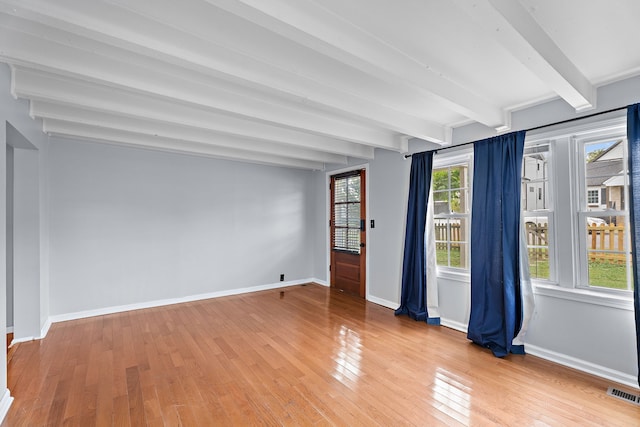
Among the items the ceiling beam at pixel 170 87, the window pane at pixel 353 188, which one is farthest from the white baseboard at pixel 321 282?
the ceiling beam at pixel 170 87

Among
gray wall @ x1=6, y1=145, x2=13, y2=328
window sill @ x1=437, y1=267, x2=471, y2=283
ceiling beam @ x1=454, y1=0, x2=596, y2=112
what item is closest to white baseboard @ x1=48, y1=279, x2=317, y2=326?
gray wall @ x1=6, y1=145, x2=13, y2=328

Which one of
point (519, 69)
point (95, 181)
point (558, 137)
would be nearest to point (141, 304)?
point (95, 181)

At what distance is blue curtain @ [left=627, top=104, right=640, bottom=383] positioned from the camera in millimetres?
2264

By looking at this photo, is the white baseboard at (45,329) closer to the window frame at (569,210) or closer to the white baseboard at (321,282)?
the white baseboard at (321,282)

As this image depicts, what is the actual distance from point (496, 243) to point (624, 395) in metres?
1.44

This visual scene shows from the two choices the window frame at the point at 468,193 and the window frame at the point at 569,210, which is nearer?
the window frame at the point at 569,210

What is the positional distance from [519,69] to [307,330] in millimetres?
3285

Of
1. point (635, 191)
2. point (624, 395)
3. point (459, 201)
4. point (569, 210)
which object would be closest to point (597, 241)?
point (569, 210)

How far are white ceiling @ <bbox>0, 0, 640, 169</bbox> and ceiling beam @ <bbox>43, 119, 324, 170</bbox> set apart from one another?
1.94 feet

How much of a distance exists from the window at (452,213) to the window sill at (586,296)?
2.72ft

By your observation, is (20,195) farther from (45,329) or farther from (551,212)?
(551,212)

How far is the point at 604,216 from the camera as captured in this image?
8.54 ft

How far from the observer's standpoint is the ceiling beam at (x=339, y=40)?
143 centimetres

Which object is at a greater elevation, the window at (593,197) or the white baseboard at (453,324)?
the window at (593,197)
